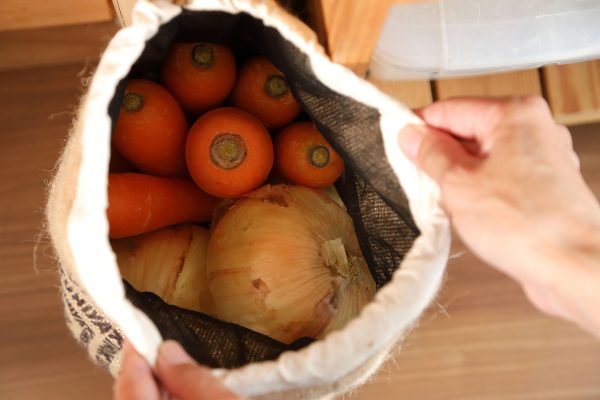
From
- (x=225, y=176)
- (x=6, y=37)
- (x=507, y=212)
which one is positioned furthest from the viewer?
(x=6, y=37)

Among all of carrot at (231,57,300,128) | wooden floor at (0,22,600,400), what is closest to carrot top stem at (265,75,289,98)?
carrot at (231,57,300,128)

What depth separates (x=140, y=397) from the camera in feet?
1.15

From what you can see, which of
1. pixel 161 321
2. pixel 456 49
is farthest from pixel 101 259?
pixel 456 49

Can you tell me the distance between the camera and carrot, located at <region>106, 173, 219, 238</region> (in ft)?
1.47

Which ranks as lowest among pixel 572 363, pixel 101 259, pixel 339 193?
pixel 572 363

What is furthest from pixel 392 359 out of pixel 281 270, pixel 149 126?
pixel 149 126

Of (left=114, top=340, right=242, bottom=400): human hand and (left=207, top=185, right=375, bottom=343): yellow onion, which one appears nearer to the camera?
(left=114, top=340, right=242, bottom=400): human hand

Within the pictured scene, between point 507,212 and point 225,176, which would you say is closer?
point 507,212

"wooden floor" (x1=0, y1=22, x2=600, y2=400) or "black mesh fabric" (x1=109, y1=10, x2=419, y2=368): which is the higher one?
"black mesh fabric" (x1=109, y1=10, x2=419, y2=368)

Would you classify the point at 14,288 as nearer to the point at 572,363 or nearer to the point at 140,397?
the point at 140,397

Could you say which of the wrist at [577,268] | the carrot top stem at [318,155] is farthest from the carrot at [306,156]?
the wrist at [577,268]

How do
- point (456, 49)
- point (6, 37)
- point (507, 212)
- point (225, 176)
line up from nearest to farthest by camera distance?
point (507, 212)
point (225, 176)
point (456, 49)
point (6, 37)

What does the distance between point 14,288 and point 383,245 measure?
0.48m

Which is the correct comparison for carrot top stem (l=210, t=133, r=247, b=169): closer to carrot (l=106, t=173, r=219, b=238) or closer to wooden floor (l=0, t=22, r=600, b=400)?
carrot (l=106, t=173, r=219, b=238)
